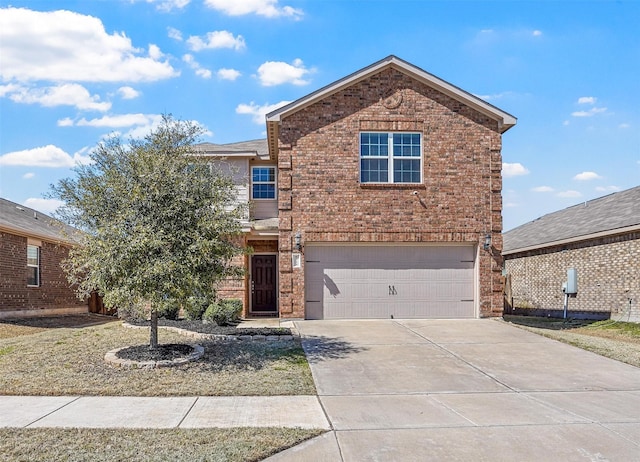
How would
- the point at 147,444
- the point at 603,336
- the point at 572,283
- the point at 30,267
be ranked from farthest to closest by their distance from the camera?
the point at 30,267 → the point at 572,283 → the point at 603,336 → the point at 147,444

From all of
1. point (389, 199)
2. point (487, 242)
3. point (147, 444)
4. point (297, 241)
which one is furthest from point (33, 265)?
point (147, 444)

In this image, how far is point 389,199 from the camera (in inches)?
635

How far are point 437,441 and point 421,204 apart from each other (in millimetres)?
10635

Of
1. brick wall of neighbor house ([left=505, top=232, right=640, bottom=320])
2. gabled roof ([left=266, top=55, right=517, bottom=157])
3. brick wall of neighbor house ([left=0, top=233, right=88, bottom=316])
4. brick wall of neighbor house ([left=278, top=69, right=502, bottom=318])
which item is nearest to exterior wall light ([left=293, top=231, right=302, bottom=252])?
brick wall of neighbor house ([left=278, top=69, right=502, bottom=318])

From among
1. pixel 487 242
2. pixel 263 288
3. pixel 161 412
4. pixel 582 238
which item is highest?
pixel 582 238

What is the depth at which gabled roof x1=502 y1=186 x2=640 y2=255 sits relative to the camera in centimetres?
1809

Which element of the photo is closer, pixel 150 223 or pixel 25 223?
pixel 150 223

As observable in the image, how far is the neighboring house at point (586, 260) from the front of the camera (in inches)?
677

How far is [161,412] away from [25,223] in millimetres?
15854

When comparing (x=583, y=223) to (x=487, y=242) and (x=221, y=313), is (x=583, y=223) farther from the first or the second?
(x=221, y=313)

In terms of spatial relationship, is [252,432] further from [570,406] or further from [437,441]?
[570,406]

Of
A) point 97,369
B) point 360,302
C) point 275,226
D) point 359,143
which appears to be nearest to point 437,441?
point 97,369

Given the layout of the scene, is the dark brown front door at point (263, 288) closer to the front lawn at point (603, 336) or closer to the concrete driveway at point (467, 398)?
the concrete driveway at point (467, 398)

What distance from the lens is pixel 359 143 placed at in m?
16.2
